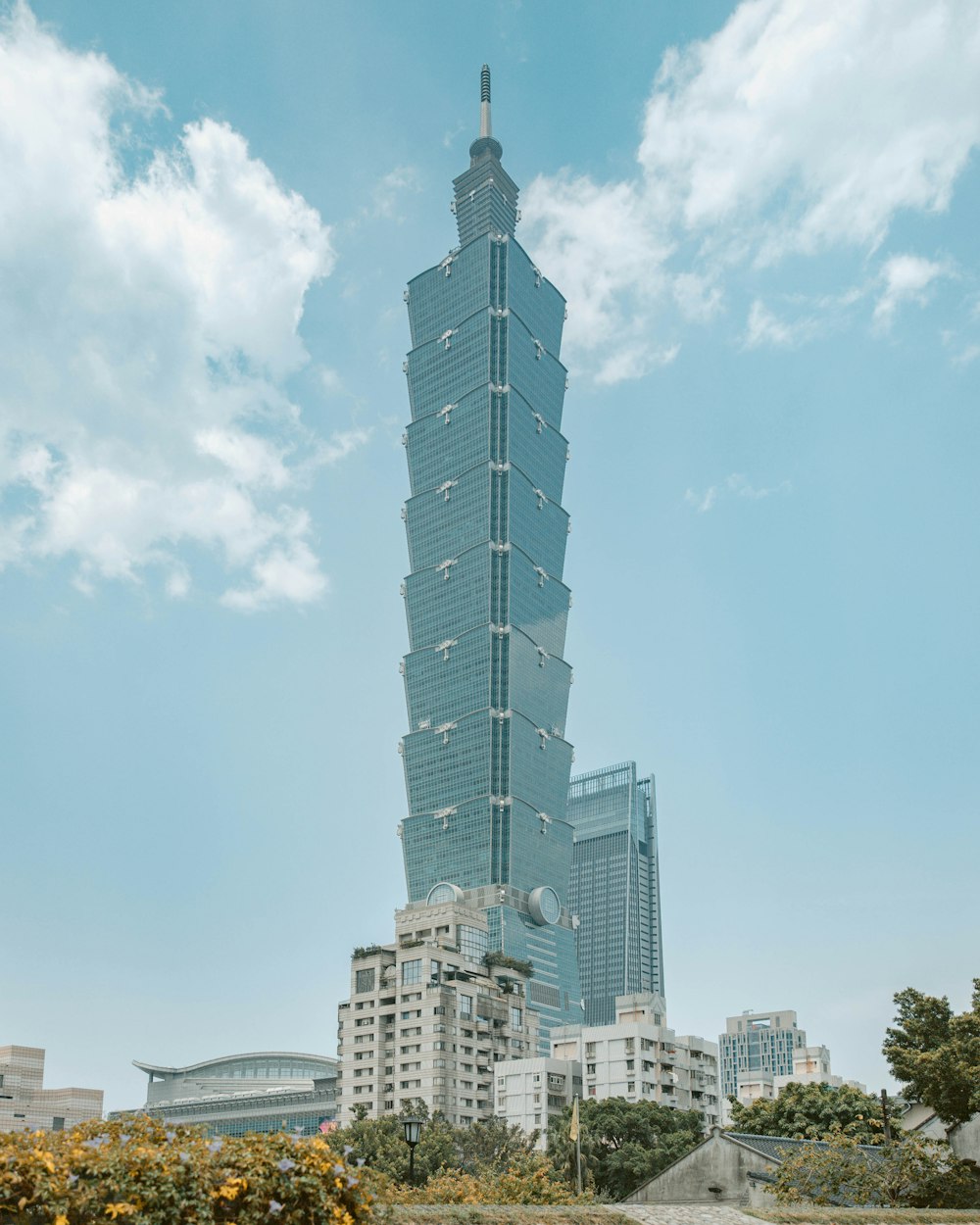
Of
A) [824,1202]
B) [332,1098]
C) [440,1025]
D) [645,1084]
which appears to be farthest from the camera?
[332,1098]

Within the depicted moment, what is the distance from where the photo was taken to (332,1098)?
19850 cm

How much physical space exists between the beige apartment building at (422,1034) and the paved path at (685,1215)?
118 meters

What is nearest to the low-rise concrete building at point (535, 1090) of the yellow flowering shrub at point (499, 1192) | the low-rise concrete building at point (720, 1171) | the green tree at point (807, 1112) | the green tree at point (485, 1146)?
the green tree at point (485, 1146)

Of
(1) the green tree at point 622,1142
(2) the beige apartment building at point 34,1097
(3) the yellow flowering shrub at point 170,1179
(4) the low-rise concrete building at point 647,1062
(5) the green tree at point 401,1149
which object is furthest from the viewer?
(2) the beige apartment building at point 34,1097

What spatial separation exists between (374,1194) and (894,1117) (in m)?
49.9

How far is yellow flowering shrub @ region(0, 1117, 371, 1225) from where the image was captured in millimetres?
15953

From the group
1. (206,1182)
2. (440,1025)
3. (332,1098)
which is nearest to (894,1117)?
(206,1182)

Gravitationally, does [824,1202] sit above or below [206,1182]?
below

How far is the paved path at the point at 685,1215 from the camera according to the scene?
25.6 m

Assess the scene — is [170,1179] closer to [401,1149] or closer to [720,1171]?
[720,1171]

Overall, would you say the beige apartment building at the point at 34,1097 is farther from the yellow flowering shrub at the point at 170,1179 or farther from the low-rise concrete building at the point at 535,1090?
the yellow flowering shrub at the point at 170,1179

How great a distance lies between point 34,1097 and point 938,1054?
158 m

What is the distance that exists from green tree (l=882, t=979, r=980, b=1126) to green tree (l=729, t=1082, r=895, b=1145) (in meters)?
32.7

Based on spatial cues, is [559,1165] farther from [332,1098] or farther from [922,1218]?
[332,1098]
